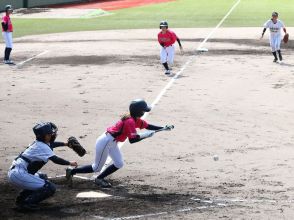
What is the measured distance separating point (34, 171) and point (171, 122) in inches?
255

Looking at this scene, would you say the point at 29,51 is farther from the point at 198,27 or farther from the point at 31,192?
the point at 31,192

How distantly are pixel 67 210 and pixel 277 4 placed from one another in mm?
45713

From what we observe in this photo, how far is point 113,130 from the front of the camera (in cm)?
1169

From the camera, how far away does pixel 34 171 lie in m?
10.8

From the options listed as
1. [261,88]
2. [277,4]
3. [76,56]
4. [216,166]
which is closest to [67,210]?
[216,166]

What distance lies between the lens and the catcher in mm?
10617

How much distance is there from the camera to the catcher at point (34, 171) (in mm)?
10617

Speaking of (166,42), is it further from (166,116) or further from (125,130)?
(125,130)

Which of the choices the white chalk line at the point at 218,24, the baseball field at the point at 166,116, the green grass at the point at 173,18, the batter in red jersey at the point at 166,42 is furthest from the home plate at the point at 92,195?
the green grass at the point at 173,18

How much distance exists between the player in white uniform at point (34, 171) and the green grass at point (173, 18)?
26.4m

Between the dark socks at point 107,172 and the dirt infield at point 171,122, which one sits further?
the dark socks at point 107,172

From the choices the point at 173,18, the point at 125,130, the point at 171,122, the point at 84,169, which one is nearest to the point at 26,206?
the point at 84,169

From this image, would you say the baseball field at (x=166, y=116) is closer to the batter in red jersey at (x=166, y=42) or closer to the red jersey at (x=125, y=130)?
the batter in red jersey at (x=166, y=42)

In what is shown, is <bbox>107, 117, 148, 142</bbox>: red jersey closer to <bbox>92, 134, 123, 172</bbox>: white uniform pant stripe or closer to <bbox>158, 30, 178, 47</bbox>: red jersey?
<bbox>92, 134, 123, 172</bbox>: white uniform pant stripe
